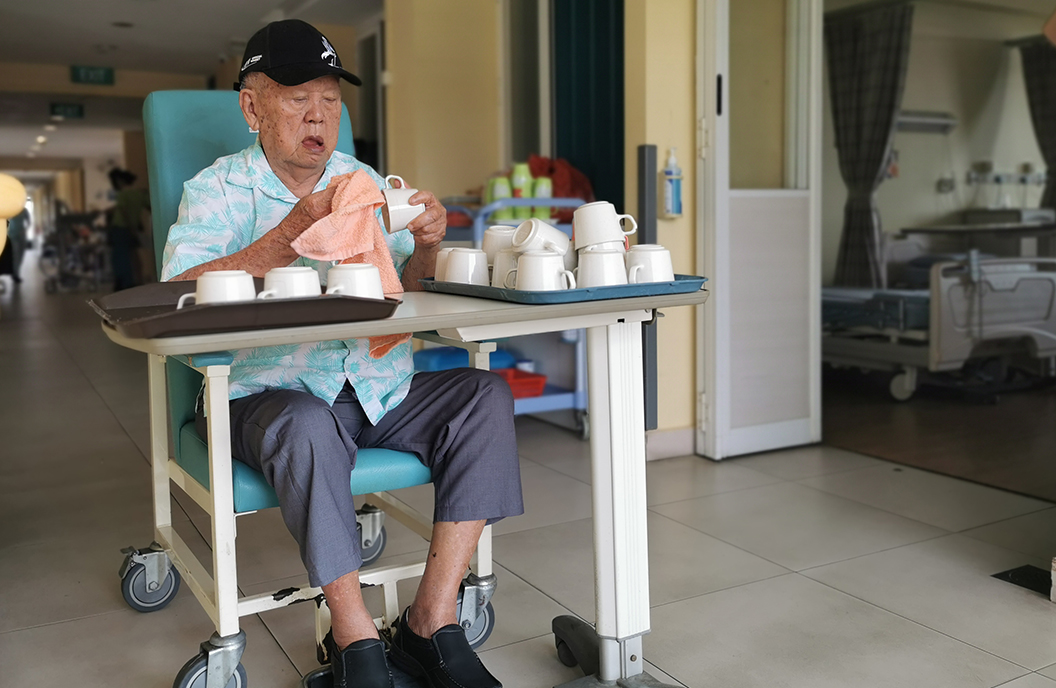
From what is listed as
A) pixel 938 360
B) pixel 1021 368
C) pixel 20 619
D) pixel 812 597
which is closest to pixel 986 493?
pixel 812 597

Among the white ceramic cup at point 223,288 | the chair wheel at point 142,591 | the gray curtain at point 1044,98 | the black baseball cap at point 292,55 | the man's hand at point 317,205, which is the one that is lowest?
the chair wheel at point 142,591

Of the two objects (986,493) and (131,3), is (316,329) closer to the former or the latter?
(986,493)

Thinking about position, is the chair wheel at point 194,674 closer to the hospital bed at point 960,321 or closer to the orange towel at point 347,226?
the orange towel at point 347,226

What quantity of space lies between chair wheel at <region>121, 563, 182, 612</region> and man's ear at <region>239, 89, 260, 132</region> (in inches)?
38.0

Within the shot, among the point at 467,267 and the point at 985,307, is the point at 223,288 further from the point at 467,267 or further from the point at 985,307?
the point at 985,307

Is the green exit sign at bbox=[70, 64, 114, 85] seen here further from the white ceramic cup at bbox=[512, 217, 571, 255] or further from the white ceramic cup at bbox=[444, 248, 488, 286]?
the white ceramic cup at bbox=[512, 217, 571, 255]

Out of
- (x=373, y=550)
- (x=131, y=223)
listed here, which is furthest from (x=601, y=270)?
(x=131, y=223)

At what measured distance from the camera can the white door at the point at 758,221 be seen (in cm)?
310

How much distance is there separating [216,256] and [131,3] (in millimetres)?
6250

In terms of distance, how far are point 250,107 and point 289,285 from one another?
2.11ft

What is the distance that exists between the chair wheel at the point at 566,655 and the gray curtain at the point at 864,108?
479 centimetres

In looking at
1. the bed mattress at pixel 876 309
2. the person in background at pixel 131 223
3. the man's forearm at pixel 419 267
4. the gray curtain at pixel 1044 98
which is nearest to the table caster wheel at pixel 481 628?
the man's forearm at pixel 419 267

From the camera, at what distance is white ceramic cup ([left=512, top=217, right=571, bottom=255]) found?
4.84ft

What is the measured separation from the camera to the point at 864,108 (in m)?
6.27
